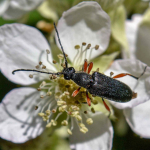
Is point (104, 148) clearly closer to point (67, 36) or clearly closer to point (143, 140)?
point (143, 140)

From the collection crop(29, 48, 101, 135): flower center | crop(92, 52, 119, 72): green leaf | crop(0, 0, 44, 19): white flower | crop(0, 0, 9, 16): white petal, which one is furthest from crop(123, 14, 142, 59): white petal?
crop(0, 0, 9, 16): white petal

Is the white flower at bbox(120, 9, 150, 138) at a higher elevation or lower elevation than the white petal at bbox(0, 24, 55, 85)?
lower

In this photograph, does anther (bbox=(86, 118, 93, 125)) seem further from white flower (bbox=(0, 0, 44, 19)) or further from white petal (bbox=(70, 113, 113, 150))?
white flower (bbox=(0, 0, 44, 19))

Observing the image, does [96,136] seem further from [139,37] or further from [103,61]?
[139,37]

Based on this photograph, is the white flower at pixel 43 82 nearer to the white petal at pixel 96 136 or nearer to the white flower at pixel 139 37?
the white petal at pixel 96 136

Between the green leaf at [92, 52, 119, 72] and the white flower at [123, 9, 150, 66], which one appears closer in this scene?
the green leaf at [92, 52, 119, 72]

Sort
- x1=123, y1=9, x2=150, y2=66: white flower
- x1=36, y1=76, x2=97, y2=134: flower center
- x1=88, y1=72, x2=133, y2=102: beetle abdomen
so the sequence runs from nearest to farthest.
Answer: x1=88, y1=72, x2=133, y2=102: beetle abdomen
x1=36, y1=76, x2=97, y2=134: flower center
x1=123, y1=9, x2=150, y2=66: white flower

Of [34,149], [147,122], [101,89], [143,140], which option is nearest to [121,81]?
[101,89]
